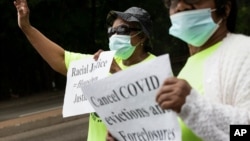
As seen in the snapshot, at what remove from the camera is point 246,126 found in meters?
1.98

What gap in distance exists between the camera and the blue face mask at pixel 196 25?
7.48 feet

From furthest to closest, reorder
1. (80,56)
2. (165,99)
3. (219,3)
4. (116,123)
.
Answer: (80,56), (116,123), (219,3), (165,99)

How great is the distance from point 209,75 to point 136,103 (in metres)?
0.33

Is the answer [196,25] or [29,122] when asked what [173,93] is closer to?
[196,25]

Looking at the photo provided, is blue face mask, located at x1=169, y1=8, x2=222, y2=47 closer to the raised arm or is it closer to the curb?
the raised arm

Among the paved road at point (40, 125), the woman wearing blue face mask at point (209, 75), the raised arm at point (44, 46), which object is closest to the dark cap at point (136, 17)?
the raised arm at point (44, 46)

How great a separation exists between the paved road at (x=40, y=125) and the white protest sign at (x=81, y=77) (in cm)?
708

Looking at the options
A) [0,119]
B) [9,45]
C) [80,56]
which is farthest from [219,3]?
[9,45]

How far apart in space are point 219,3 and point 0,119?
13.7m

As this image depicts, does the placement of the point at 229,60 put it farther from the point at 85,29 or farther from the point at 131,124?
the point at 85,29

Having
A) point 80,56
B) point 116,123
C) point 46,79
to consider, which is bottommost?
point 46,79

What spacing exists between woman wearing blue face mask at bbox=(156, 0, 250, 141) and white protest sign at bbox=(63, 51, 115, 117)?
1.02 meters

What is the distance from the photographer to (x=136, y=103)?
2295mm

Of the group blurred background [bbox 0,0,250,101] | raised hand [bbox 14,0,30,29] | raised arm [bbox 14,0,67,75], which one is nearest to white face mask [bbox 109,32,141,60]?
raised arm [bbox 14,0,67,75]
